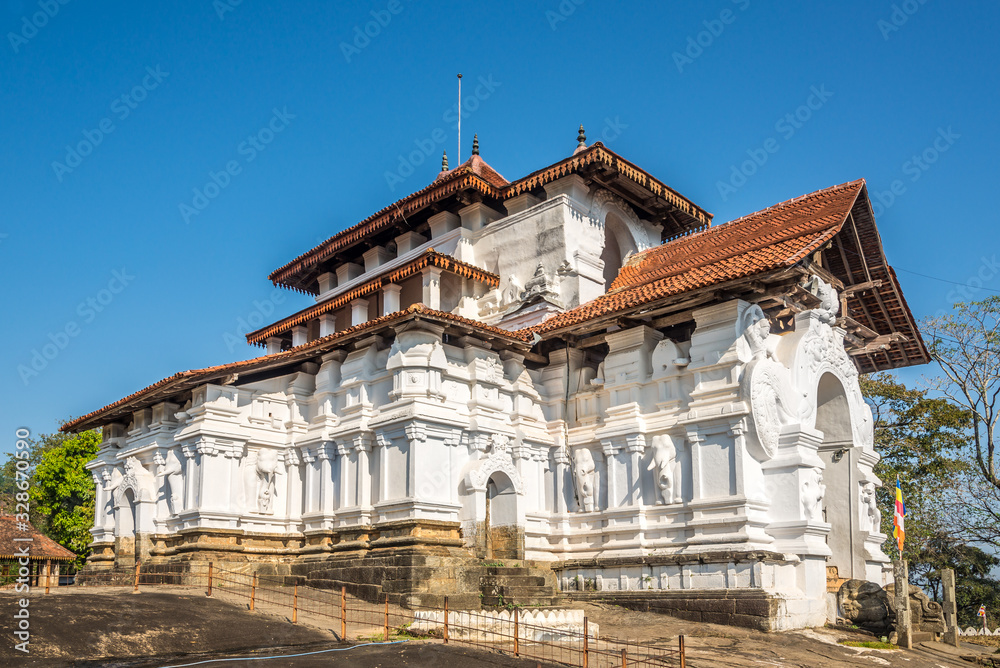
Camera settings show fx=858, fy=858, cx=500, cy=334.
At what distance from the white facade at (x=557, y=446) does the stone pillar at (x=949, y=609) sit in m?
1.63

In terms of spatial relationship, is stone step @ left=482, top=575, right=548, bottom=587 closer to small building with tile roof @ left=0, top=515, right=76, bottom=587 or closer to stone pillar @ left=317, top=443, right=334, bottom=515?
stone pillar @ left=317, top=443, right=334, bottom=515

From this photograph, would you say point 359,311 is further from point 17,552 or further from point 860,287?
point 17,552

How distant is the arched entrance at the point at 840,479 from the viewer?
18484 millimetres

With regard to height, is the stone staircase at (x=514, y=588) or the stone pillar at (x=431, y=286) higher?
the stone pillar at (x=431, y=286)

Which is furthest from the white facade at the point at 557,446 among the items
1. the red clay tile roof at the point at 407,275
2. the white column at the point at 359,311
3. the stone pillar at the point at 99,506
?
the white column at the point at 359,311

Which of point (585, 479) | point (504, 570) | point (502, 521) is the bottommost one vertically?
point (504, 570)

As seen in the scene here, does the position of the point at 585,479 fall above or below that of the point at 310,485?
above

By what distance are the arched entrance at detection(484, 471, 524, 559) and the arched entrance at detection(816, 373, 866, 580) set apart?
22.8 ft

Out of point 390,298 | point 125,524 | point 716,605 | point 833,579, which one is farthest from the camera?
point 390,298

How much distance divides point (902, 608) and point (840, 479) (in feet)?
13.6

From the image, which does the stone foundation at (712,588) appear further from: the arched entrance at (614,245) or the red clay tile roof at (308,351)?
the arched entrance at (614,245)

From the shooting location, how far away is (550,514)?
Answer: 19328mm

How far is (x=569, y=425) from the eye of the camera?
65.3ft

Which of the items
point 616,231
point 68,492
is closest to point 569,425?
point 616,231
